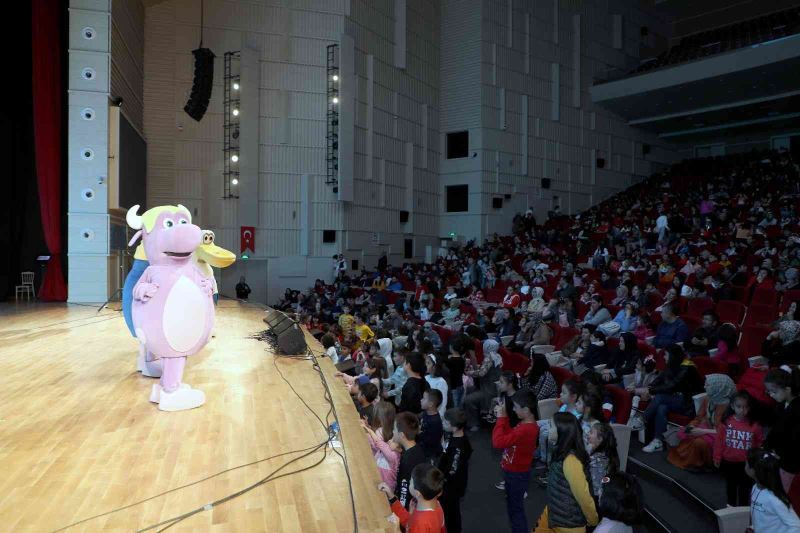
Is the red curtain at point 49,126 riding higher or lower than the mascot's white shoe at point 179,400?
higher

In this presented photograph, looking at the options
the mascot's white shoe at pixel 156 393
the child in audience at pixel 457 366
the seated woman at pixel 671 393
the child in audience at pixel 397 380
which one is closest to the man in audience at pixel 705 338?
the seated woman at pixel 671 393

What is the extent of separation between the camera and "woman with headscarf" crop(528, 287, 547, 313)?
9642mm

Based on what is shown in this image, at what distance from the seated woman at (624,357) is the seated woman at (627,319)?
1.45 meters

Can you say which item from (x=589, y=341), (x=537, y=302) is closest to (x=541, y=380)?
(x=589, y=341)

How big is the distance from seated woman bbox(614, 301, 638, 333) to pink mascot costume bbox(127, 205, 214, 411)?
17.7ft

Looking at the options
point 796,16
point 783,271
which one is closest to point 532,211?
point 796,16

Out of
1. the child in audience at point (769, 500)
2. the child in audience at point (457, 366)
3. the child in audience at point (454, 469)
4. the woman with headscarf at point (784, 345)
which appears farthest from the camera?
the child in audience at point (457, 366)

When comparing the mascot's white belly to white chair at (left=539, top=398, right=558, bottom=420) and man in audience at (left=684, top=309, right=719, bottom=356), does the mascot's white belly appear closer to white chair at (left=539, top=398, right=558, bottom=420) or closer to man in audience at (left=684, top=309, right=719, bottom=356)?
white chair at (left=539, top=398, right=558, bottom=420)

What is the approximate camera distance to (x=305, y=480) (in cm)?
331

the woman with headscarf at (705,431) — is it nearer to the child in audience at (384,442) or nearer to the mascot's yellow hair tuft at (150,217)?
the child in audience at (384,442)

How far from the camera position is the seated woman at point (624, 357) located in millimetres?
6098

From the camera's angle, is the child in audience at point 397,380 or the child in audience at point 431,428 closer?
the child in audience at point 431,428

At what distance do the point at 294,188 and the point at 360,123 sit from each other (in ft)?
8.75

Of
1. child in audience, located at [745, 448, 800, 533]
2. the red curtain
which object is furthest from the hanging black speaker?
child in audience, located at [745, 448, 800, 533]
